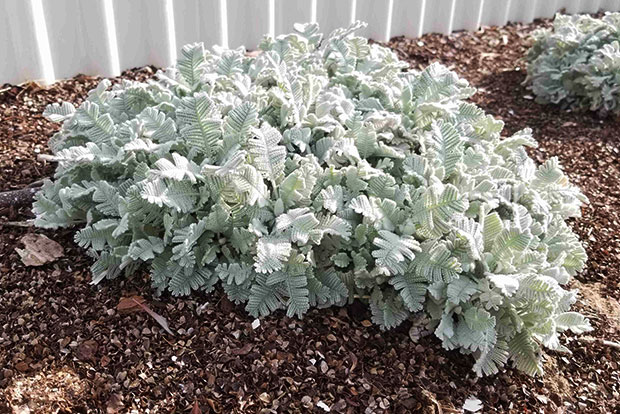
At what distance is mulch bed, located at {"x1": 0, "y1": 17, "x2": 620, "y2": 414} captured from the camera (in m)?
1.67

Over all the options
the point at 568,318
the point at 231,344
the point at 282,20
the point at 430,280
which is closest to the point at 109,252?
the point at 231,344

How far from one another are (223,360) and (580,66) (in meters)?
2.37

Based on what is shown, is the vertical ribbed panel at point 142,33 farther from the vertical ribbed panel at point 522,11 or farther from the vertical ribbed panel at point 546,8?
the vertical ribbed panel at point 546,8

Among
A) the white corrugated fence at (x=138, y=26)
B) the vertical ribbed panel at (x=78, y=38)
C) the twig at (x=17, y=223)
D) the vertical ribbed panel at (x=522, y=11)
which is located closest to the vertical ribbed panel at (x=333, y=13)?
the white corrugated fence at (x=138, y=26)

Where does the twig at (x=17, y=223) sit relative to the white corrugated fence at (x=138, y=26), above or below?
below

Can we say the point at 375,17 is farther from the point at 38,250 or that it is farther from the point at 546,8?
the point at 38,250

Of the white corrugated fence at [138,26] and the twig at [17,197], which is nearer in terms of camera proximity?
the twig at [17,197]

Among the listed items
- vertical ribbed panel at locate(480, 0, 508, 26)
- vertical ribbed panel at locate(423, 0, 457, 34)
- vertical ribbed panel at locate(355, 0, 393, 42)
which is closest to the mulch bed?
vertical ribbed panel at locate(355, 0, 393, 42)

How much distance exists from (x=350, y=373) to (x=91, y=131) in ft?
3.58

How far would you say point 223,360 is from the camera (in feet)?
5.73

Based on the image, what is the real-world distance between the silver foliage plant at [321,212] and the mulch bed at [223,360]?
0.20 feet

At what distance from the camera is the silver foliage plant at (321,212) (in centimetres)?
181

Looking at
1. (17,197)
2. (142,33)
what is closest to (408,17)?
(142,33)

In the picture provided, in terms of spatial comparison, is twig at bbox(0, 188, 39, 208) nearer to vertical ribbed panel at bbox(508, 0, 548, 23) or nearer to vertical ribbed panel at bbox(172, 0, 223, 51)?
vertical ribbed panel at bbox(172, 0, 223, 51)
